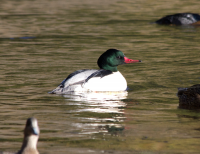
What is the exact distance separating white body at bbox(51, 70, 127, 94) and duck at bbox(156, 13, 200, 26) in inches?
615

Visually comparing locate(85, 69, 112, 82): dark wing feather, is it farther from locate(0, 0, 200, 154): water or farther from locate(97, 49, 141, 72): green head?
locate(0, 0, 200, 154): water

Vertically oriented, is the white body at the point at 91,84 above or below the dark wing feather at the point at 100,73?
below

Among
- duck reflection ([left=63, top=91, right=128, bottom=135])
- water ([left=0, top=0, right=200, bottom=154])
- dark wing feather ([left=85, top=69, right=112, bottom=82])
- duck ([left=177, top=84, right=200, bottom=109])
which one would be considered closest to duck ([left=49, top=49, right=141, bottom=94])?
dark wing feather ([left=85, top=69, right=112, bottom=82])

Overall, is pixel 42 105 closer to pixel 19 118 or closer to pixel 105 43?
pixel 19 118

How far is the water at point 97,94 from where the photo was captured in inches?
289

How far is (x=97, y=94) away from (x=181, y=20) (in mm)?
16349

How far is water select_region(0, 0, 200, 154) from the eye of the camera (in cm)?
735

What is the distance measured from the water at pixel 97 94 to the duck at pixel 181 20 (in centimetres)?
106

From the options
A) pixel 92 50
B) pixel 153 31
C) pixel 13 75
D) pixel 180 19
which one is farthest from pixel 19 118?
pixel 180 19

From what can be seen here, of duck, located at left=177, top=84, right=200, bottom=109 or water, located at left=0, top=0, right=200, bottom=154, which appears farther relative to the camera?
duck, located at left=177, top=84, right=200, bottom=109

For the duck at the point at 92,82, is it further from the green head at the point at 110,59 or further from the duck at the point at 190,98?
the duck at the point at 190,98

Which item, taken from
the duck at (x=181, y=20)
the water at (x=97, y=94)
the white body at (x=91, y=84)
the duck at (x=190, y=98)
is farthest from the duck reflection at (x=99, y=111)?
the duck at (x=181, y=20)

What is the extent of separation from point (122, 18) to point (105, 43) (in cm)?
967

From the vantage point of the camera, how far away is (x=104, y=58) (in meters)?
11.9
